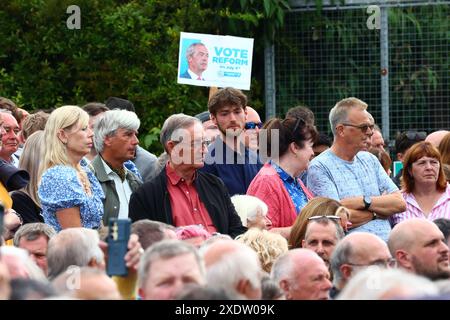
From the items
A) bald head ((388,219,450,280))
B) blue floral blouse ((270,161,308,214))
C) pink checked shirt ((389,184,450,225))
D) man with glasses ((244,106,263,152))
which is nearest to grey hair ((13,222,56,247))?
bald head ((388,219,450,280))

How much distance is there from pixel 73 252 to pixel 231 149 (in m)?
2.95

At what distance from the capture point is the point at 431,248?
732 cm

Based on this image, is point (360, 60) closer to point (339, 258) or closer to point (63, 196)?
point (63, 196)

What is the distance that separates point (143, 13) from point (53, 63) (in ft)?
3.60

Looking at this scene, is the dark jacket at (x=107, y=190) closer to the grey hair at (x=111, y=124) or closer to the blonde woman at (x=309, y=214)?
the grey hair at (x=111, y=124)

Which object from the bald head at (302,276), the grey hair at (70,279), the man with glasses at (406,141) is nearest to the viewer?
the grey hair at (70,279)

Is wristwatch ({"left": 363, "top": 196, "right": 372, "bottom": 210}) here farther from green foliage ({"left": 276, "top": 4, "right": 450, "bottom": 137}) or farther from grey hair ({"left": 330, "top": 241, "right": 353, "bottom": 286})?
green foliage ({"left": 276, "top": 4, "right": 450, "bottom": 137})

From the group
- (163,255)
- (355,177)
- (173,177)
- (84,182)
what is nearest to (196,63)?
(355,177)

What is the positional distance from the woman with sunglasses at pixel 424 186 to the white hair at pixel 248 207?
56.0 inches

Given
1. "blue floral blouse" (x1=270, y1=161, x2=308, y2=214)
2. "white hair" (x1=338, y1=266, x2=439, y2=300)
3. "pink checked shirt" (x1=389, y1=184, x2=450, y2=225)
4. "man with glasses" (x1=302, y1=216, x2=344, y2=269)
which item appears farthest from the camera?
"pink checked shirt" (x1=389, y1=184, x2=450, y2=225)

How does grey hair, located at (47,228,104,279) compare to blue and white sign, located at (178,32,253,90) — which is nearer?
grey hair, located at (47,228,104,279)

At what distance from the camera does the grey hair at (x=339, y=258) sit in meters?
7.05

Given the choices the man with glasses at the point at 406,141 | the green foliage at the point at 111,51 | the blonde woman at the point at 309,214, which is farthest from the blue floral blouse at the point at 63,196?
the green foliage at the point at 111,51

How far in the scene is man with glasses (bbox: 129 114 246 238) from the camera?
8.09m
